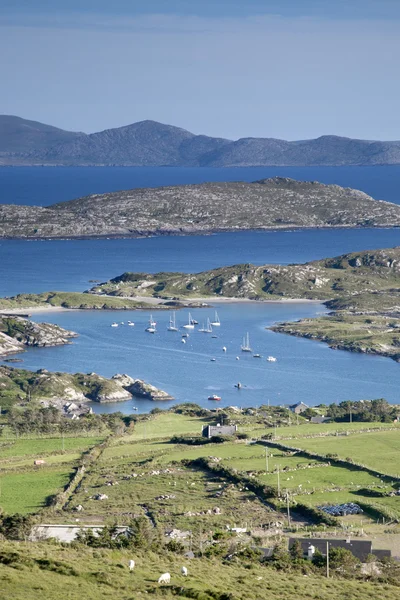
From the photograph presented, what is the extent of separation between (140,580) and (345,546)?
253 inches

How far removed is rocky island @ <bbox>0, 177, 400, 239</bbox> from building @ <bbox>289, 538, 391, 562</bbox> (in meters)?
127

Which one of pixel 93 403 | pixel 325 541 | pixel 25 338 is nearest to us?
pixel 325 541

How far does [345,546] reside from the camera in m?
26.7

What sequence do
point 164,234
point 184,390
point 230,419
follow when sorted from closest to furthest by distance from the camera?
point 230,419 → point 184,390 → point 164,234

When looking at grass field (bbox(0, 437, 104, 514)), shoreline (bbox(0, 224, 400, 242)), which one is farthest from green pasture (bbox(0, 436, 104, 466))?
shoreline (bbox(0, 224, 400, 242))

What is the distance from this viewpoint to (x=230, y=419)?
47.9 meters

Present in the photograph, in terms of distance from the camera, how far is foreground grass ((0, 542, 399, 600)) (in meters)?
20.6

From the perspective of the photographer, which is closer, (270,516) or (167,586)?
(167,586)

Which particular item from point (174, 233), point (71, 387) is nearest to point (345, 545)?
point (71, 387)

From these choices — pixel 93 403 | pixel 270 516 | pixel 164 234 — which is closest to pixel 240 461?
pixel 270 516

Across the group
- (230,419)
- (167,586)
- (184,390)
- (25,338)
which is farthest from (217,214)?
(167,586)

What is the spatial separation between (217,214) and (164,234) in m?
11.8

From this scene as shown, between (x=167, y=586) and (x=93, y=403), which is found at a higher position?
(x=167, y=586)

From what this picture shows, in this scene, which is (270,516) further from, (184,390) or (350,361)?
(350,361)
